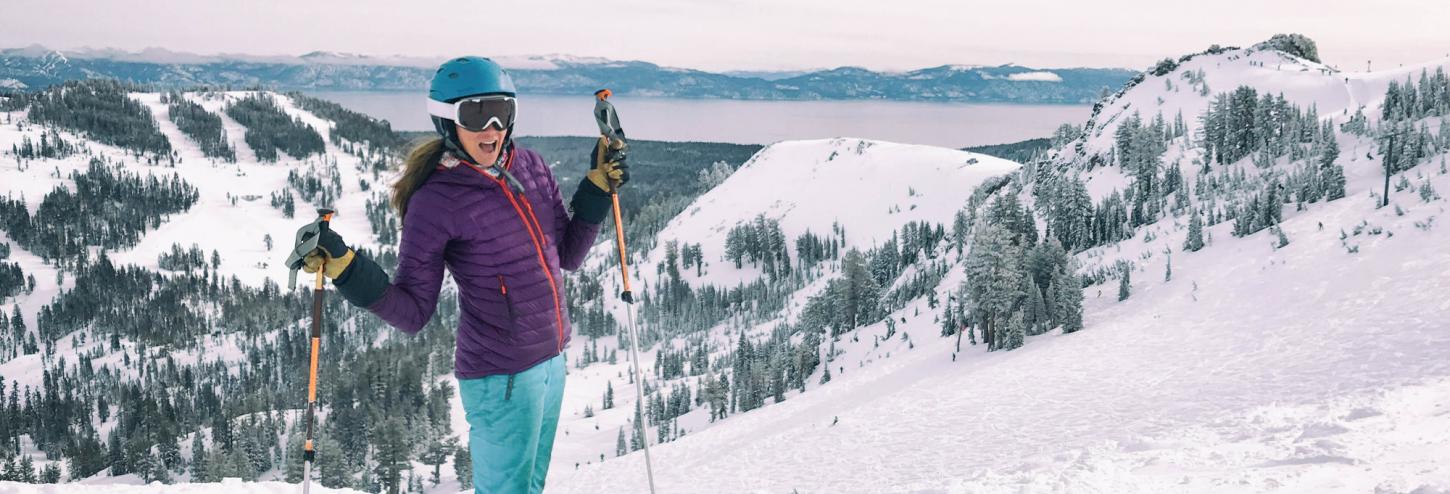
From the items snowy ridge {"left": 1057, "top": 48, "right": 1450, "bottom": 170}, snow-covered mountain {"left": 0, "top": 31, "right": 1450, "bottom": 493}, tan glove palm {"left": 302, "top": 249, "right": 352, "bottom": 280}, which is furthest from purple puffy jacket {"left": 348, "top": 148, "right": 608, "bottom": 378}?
snowy ridge {"left": 1057, "top": 48, "right": 1450, "bottom": 170}

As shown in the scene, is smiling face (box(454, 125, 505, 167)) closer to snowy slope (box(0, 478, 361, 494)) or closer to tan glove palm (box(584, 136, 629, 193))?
tan glove palm (box(584, 136, 629, 193))

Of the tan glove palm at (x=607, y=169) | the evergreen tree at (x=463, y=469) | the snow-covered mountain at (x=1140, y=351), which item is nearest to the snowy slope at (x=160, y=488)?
the snow-covered mountain at (x=1140, y=351)

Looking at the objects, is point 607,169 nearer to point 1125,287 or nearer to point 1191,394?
point 1191,394

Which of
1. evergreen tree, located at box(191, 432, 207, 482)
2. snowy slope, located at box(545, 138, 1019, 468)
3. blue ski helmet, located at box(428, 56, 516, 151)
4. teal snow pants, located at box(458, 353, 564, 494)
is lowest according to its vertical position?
evergreen tree, located at box(191, 432, 207, 482)

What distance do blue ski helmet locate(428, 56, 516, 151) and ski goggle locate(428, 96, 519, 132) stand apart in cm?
3

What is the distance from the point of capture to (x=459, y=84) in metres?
4.43

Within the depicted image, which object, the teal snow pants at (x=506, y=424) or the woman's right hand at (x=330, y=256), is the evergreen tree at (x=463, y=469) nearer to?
the teal snow pants at (x=506, y=424)

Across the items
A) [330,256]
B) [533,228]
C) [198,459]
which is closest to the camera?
[330,256]

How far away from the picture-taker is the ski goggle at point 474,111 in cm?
444

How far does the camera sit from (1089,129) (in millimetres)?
92188

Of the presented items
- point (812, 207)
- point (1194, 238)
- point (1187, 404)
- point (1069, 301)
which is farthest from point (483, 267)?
point (812, 207)

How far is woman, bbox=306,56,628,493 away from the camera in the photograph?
4.33m

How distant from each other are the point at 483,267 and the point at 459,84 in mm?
→ 1105

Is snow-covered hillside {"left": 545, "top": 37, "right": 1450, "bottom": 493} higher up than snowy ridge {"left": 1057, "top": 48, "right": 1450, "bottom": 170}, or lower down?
lower down
